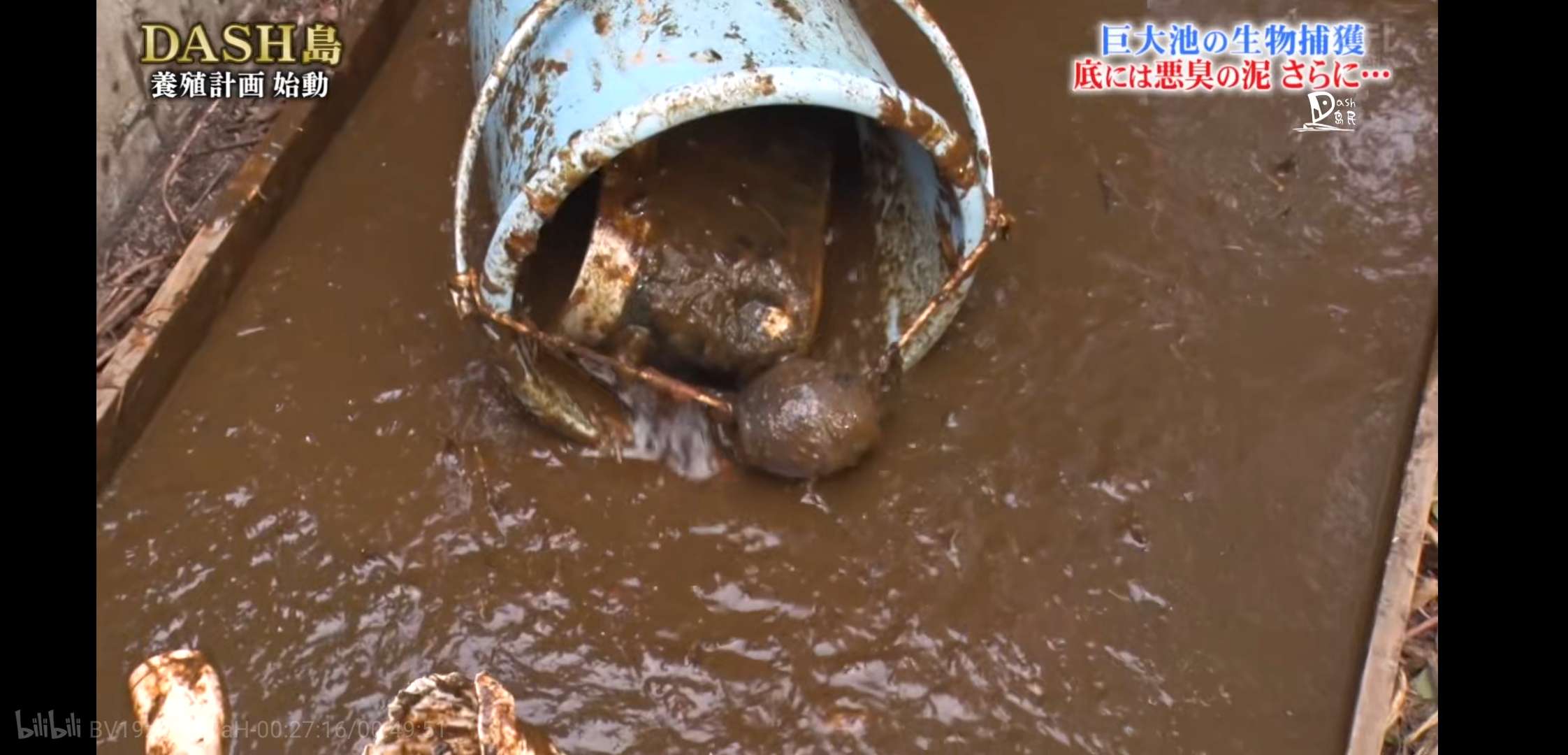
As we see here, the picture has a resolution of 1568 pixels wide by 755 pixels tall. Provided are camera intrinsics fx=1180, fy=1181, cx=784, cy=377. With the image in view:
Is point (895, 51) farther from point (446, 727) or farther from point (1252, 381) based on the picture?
point (446, 727)

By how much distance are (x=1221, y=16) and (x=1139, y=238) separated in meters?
0.93

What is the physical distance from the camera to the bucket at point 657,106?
213 cm

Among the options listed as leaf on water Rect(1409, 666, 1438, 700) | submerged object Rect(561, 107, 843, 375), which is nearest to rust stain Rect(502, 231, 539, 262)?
submerged object Rect(561, 107, 843, 375)

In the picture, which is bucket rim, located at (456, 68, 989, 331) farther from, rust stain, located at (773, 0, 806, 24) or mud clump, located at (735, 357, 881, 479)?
mud clump, located at (735, 357, 881, 479)

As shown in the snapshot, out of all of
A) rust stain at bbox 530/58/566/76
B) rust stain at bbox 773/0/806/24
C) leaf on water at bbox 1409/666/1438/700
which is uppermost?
rust stain at bbox 773/0/806/24

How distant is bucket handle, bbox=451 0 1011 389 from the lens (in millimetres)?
2262

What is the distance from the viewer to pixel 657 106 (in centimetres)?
209

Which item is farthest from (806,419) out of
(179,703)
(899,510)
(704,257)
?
(179,703)

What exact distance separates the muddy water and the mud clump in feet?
0.40

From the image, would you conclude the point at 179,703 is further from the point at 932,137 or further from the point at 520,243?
the point at 932,137

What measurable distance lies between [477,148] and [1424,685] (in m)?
2.22

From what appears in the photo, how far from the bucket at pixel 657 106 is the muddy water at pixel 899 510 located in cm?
27

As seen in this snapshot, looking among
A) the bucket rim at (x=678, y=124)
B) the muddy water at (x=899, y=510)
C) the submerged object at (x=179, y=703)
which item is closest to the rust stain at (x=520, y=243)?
the bucket rim at (x=678, y=124)

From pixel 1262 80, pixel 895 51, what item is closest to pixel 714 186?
pixel 895 51
